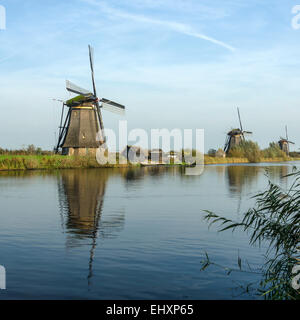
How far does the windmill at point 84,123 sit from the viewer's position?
39.4m

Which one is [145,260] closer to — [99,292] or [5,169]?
[99,292]

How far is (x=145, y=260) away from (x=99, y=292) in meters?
1.81

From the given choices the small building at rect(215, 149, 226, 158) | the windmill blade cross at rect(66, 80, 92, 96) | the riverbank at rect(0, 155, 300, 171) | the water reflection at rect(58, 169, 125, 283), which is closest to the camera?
the water reflection at rect(58, 169, 125, 283)

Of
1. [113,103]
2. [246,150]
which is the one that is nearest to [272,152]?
[246,150]

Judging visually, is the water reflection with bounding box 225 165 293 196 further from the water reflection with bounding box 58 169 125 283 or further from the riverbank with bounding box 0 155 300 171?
the riverbank with bounding box 0 155 300 171

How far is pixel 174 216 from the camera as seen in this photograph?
12258mm

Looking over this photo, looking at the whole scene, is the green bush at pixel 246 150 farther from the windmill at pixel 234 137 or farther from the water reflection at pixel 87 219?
the water reflection at pixel 87 219

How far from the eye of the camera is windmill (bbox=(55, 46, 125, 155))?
129ft

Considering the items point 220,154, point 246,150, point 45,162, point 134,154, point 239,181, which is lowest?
point 239,181

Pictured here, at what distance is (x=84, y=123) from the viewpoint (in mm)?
39469

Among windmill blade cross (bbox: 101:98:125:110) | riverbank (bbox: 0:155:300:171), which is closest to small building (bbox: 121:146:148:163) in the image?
riverbank (bbox: 0:155:300:171)

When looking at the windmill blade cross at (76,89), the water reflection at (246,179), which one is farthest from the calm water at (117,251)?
the windmill blade cross at (76,89)

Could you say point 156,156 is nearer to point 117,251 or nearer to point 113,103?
point 113,103
